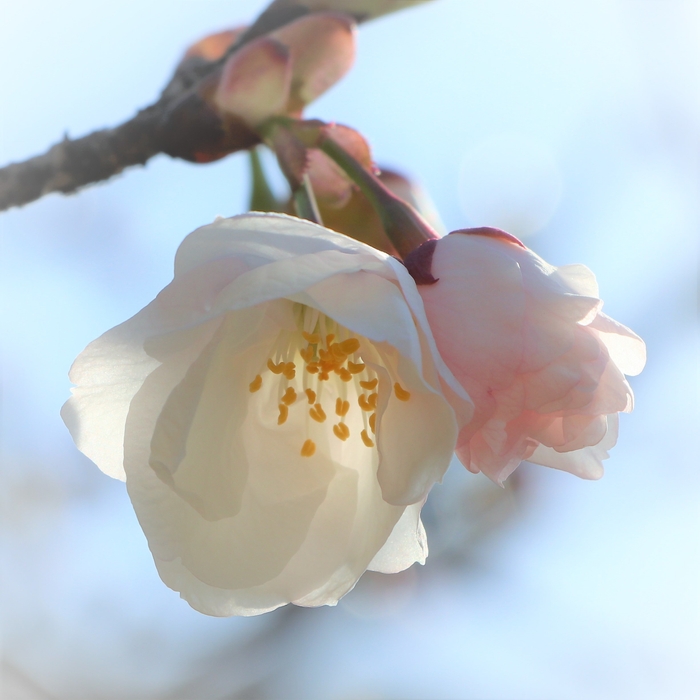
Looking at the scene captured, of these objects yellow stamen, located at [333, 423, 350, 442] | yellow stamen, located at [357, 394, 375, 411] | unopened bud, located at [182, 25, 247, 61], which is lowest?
yellow stamen, located at [333, 423, 350, 442]

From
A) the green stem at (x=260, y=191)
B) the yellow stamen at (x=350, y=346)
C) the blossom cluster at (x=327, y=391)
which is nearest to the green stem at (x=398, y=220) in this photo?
the blossom cluster at (x=327, y=391)

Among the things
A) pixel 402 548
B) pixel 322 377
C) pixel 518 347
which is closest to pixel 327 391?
pixel 322 377

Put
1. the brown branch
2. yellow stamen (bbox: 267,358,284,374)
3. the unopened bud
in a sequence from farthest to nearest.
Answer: the unopened bud, the brown branch, yellow stamen (bbox: 267,358,284,374)

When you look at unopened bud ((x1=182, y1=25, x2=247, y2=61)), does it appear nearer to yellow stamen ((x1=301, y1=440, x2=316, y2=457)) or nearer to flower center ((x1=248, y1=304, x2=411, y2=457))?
flower center ((x1=248, y1=304, x2=411, y2=457))

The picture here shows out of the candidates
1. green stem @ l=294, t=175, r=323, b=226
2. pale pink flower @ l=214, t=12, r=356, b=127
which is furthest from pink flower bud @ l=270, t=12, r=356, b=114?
green stem @ l=294, t=175, r=323, b=226

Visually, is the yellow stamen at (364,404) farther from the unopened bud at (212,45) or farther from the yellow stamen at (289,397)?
the unopened bud at (212,45)

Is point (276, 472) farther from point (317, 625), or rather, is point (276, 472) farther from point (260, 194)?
point (317, 625)

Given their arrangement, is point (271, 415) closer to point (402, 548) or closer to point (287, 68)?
point (402, 548)
